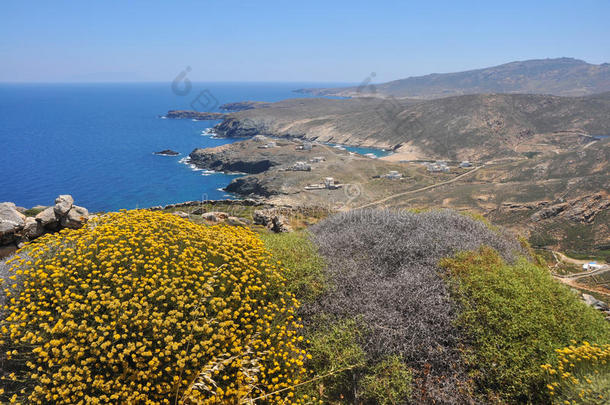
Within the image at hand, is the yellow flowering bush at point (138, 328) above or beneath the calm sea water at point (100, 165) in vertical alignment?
above

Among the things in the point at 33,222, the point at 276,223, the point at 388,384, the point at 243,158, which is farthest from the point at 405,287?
the point at 243,158

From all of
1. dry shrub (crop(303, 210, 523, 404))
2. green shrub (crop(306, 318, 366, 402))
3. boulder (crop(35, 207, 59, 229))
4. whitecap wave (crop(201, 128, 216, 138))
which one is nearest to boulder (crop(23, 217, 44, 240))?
boulder (crop(35, 207, 59, 229))

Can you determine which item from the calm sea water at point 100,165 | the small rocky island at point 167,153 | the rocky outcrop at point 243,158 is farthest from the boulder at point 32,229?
the small rocky island at point 167,153

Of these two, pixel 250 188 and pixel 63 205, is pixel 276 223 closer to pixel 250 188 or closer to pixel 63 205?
pixel 63 205

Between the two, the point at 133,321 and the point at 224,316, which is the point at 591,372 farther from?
the point at 133,321

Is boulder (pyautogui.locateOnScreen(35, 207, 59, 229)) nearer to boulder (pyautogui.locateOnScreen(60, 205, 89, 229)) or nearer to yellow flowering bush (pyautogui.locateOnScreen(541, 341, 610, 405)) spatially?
boulder (pyautogui.locateOnScreen(60, 205, 89, 229))

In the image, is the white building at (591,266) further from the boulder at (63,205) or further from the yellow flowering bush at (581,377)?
the boulder at (63,205)
